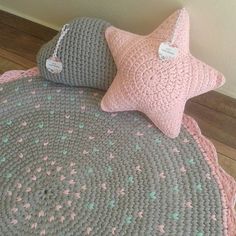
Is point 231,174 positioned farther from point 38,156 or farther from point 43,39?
point 43,39

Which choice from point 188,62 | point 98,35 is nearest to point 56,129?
point 98,35

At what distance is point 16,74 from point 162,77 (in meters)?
0.45

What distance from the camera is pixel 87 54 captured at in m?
0.96

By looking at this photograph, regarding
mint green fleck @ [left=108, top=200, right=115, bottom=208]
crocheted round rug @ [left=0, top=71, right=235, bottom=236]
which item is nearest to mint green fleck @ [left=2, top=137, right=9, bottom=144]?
crocheted round rug @ [left=0, top=71, right=235, bottom=236]

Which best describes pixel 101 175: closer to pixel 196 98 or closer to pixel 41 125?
pixel 41 125

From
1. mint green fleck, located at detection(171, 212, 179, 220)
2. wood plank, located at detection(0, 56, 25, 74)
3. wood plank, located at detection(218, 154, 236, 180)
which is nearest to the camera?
mint green fleck, located at detection(171, 212, 179, 220)

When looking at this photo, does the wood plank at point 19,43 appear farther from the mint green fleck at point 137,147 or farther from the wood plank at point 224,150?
the wood plank at point 224,150

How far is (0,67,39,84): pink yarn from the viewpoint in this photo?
1081mm

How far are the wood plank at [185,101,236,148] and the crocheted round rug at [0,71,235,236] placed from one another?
59 millimetres

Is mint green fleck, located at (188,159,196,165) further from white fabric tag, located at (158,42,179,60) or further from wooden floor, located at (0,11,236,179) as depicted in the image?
white fabric tag, located at (158,42,179,60)

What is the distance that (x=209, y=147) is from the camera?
0.91 metres

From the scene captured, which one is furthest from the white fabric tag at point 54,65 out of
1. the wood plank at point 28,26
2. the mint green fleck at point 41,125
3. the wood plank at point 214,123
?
the wood plank at point 214,123

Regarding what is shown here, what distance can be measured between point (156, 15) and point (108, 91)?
230 mm

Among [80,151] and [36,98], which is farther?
[36,98]
